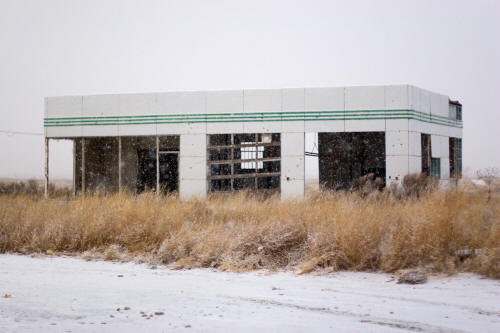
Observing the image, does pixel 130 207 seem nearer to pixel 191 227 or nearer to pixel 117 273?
pixel 191 227

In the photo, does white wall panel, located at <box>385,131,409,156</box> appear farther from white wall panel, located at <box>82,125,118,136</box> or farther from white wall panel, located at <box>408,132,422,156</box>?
white wall panel, located at <box>82,125,118,136</box>

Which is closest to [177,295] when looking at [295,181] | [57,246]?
[57,246]

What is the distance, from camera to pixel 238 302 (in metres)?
5.66

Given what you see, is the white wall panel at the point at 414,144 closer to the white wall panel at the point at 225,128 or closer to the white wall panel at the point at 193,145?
the white wall panel at the point at 225,128

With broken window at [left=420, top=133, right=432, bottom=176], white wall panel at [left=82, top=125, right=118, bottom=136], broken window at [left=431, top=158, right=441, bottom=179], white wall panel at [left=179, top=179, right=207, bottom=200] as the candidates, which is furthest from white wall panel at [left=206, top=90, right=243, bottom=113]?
broken window at [left=431, top=158, right=441, bottom=179]

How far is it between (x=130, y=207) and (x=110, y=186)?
1620 cm

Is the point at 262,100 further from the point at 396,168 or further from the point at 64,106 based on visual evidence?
the point at 64,106

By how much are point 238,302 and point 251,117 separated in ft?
49.6

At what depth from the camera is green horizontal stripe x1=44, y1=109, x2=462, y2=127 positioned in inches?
758

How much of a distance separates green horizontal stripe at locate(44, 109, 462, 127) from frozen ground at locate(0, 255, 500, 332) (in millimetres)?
13326

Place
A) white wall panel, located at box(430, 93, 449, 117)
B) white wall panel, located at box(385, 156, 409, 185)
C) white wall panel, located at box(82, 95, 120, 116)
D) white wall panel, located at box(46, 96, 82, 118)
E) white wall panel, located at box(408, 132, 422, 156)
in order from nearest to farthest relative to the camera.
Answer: white wall panel, located at box(385, 156, 409, 185) < white wall panel, located at box(408, 132, 422, 156) < white wall panel, located at box(430, 93, 449, 117) < white wall panel, located at box(82, 95, 120, 116) < white wall panel, located at box(46, 96, 82, 118)

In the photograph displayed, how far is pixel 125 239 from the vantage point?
8.94 metres

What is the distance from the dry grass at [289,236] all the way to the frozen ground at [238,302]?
40 centimetres

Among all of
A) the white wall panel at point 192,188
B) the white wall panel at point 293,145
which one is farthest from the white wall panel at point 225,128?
the white wall panel at point 192,188
